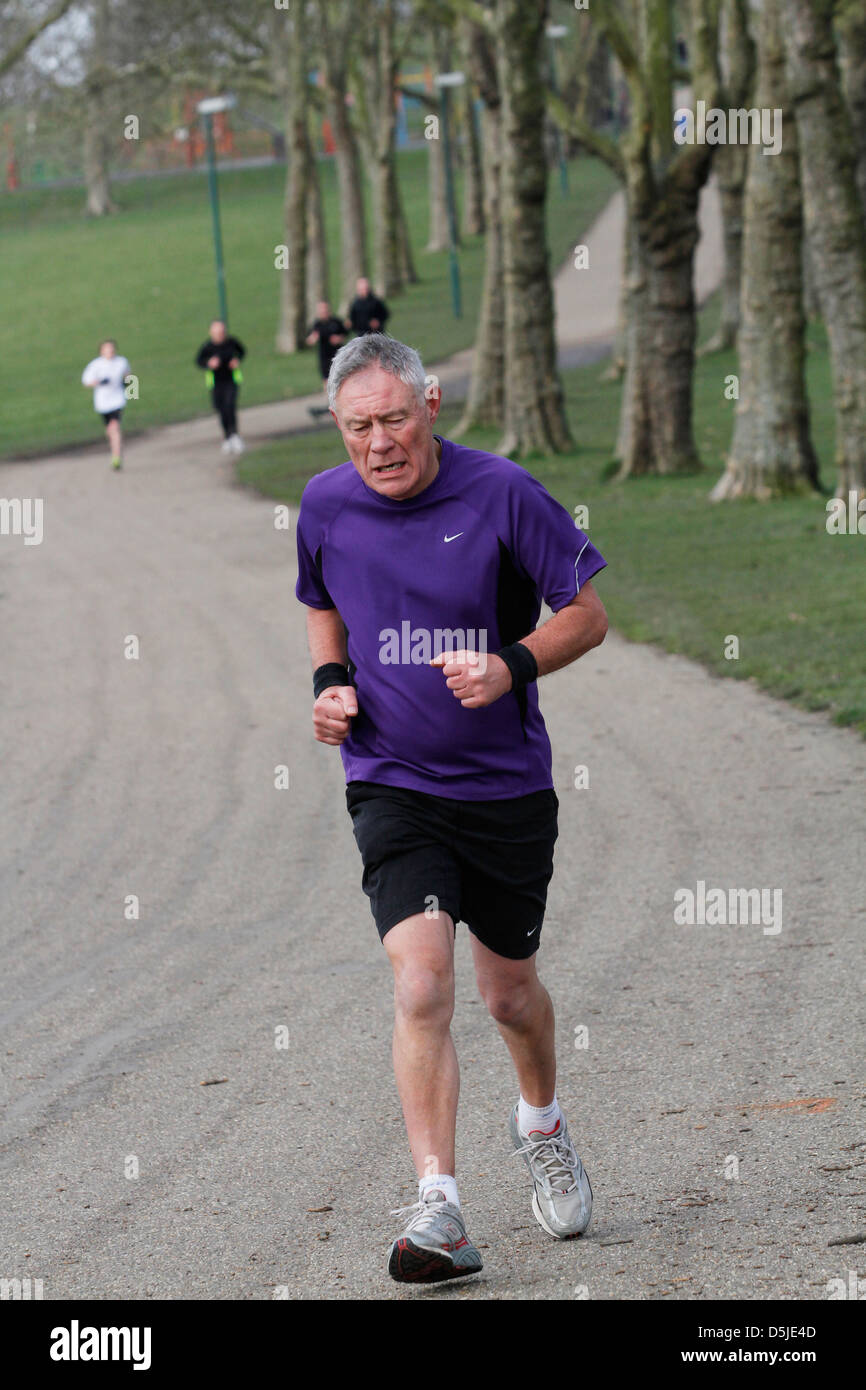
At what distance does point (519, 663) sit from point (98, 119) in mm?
50087

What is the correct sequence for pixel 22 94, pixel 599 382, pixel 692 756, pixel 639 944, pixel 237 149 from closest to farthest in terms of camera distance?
1. pixel 639 944
2. pixel 692 756
3. pixel 599 382
4. pixel 22 94
5. pixel 237 149

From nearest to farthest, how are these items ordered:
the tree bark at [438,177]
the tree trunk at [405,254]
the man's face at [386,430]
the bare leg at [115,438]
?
the man's face at [386,430], the bare leg at [115,438], the tree trunk at [405,254], the tree bark at [438,177]

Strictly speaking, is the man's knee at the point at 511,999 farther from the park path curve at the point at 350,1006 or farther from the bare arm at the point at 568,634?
the bare arm at the point at 568,634

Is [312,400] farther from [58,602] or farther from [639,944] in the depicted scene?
[639,944]

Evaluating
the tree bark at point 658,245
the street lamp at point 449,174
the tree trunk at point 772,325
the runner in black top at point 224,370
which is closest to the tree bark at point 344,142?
the street lamp at point 449,174

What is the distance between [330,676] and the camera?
15.1ft

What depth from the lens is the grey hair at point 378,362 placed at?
4406mm

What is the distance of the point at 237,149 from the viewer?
10506 centimetres

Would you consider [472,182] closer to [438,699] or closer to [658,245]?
[658,245]

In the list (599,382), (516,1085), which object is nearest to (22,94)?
(599,382)

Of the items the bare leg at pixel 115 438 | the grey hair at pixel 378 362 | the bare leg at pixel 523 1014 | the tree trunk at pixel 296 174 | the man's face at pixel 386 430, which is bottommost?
the bare leg at pixel 523 1014

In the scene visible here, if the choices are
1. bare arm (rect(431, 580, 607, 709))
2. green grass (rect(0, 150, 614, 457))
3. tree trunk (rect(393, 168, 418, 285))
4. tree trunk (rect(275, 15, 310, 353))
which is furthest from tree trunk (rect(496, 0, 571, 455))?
tree trunk (rect(393, 168, 418, 285))

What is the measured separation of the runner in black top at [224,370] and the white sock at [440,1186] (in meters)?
24.1
